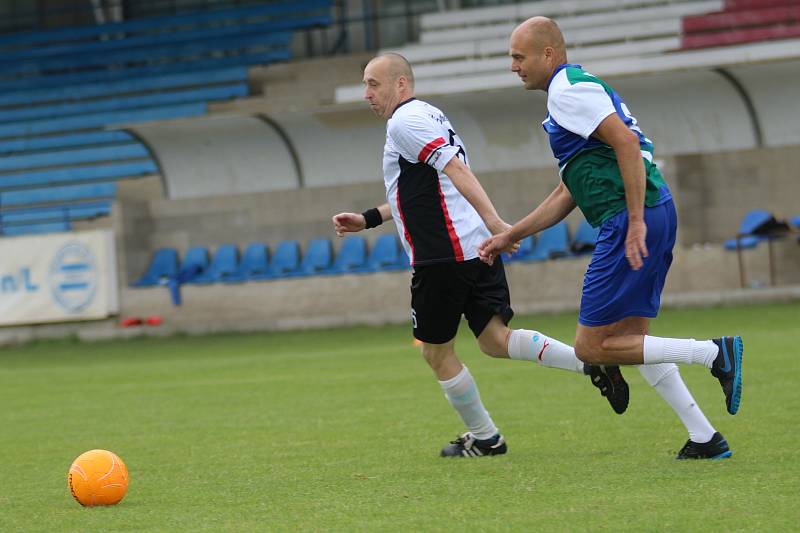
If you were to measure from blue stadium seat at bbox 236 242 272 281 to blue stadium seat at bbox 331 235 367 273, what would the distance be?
1.23 metres

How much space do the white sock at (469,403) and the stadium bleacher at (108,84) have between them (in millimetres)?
18208

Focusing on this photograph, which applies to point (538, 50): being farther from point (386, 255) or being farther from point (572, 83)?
point (386, 255)

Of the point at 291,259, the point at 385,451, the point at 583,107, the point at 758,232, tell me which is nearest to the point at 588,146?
the point at 583,107

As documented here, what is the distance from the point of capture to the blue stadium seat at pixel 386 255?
22.1 metres

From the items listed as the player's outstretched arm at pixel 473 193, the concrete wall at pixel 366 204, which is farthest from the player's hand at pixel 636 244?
the concrete wall at pixel 366 204

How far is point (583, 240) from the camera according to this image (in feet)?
70.5

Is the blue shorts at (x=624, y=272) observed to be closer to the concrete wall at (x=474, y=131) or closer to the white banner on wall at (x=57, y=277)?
the concrete wall at (x=474, y=131)

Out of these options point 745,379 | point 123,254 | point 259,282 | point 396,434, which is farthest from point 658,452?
point 123,254

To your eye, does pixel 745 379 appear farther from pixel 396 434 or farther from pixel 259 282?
pixel 259 282

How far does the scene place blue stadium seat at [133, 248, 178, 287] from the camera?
23.6m

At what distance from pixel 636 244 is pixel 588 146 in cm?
58

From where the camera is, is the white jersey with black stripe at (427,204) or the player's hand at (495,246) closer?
the player's hand at (495,246)

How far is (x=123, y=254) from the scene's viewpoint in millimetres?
23703

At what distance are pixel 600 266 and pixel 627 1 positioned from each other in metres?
19.1
